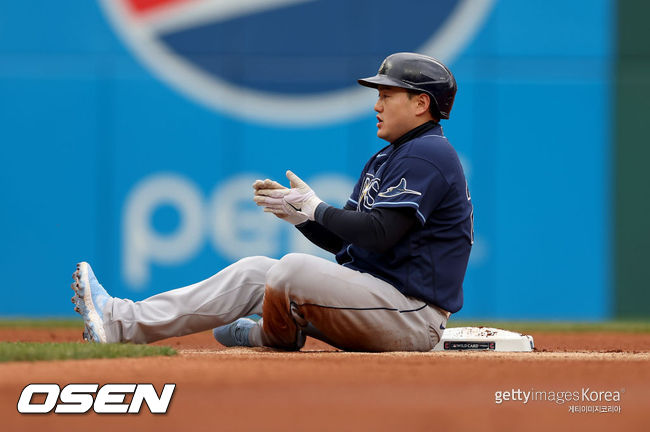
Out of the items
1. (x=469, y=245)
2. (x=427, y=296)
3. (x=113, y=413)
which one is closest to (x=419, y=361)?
(x=427, y=296)

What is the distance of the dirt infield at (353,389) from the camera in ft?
9.39

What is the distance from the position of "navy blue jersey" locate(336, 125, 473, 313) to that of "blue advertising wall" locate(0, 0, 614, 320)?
19.3 feet

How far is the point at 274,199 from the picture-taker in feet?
15.3

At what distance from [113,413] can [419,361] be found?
1576mm

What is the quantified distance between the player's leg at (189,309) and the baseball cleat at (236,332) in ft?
0.90

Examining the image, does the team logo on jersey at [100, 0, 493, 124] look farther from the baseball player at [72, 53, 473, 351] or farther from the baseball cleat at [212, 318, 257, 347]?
the baseball player at [72, 53, 473, 351]

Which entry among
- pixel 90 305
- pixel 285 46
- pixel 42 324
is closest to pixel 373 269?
pixel 90 305

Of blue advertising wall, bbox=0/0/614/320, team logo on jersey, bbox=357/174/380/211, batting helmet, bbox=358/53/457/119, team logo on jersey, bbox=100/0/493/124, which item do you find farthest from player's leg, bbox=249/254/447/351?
team logo on jersey, bbox=100/0/493/124

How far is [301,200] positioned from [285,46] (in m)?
6.44

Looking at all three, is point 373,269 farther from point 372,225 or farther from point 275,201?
point 275,201

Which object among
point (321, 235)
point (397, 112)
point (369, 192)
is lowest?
point (321, 235)

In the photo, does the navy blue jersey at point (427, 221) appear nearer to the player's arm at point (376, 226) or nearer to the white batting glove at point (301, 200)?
the player's arm at point (376, 226)

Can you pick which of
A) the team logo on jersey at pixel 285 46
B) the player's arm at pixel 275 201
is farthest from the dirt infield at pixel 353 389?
the team logo on jersey at pixel 285 46

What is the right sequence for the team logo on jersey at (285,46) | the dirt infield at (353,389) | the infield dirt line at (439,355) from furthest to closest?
the team logo on jersey at (285,46)
the infield dirt line at (439,355)
the dirt infield at (353,389)
